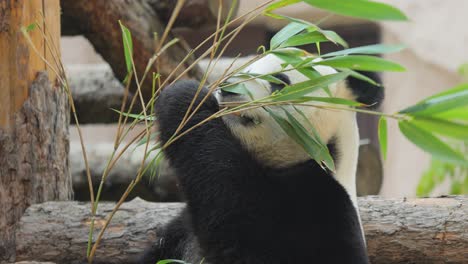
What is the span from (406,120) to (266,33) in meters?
6.14

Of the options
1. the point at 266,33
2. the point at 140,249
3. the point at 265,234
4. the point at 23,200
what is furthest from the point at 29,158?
the point at 266,33

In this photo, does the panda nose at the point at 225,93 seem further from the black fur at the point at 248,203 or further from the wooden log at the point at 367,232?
the wooden log at the point at 367,232

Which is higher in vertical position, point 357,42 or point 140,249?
point 357,42

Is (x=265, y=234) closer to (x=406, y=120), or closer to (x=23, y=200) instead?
(x=406, y=120)

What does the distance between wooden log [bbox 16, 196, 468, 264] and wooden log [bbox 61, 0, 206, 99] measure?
1.03m

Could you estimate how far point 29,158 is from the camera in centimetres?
252

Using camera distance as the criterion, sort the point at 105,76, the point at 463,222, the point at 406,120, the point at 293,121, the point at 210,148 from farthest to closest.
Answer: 1. the point at 105,76
2. the point at 463,222
3. the point at 210,148
4. the point at 293,121
5. the point at 406,120

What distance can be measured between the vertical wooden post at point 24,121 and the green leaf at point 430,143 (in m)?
1.32

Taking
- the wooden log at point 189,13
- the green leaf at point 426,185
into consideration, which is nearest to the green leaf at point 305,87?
the wooden log at point 189,13

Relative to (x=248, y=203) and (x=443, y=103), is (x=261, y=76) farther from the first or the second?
(x=443, y=103)

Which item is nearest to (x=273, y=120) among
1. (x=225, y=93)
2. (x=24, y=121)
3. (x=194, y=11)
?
(x=225, y=93)

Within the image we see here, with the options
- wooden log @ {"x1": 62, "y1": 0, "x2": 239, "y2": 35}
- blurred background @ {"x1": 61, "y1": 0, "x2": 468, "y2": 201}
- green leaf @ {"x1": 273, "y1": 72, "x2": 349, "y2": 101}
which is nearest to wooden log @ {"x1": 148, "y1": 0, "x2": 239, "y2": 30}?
wooden log @ {"x1": 62, "y1": 0, "x2": 239, "y2": 35}

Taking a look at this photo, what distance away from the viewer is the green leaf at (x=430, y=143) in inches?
60.0

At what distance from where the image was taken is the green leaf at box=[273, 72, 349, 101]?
175 cm
